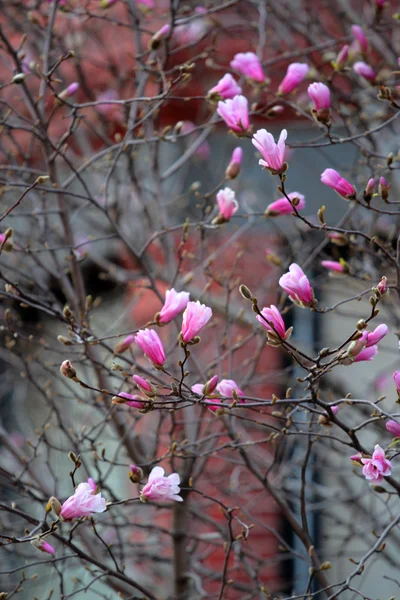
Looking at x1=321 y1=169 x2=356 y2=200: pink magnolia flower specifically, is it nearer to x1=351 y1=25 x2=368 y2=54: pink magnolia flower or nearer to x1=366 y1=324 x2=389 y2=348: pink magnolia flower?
x1=366 y1=324 x2=389 y2=348: pink magnolia flower

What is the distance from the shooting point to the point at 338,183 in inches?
56.4

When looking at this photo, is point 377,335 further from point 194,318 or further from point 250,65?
point 250,65

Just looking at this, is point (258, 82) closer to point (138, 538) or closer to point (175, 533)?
point (175, 533)

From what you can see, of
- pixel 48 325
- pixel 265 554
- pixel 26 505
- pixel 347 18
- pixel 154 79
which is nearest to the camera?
pixel 154 79

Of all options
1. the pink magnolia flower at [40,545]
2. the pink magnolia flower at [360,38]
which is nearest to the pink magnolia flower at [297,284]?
the pink magnolia flower at [40,545]

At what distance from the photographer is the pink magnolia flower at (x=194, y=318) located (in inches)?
46.9

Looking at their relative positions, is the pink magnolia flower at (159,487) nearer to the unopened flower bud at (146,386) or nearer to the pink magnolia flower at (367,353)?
the unopened flower bud at (146,386)

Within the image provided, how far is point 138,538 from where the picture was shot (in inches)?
133

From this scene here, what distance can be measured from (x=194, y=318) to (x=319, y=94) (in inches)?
24.0

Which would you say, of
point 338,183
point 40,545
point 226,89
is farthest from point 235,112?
point 40,545

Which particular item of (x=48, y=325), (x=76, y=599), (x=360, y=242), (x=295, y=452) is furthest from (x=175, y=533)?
(x=48, y=325)

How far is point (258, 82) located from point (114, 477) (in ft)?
8.12

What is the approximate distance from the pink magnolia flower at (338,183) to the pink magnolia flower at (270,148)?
0.61 feet

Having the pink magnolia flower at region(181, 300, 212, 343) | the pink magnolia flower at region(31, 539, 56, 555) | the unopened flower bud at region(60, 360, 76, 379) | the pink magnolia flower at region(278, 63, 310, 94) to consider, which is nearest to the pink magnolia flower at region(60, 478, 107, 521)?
the pink magnolia flower at region(31, 539, 56, 555)
